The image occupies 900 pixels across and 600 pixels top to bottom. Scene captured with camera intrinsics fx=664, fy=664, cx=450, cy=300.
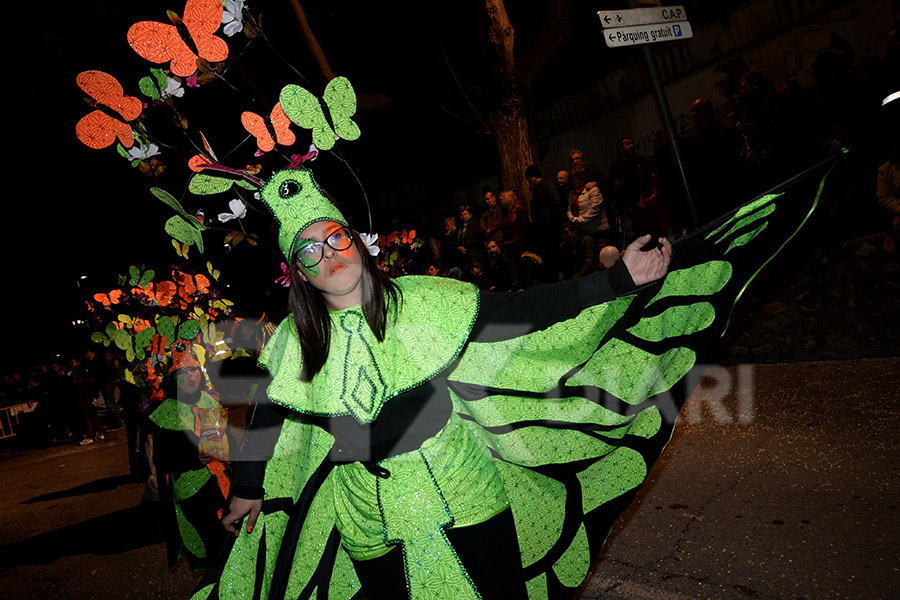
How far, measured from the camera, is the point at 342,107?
8.09 feet

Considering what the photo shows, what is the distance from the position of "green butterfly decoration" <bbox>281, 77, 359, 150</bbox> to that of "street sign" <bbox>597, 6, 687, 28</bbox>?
3076 mm

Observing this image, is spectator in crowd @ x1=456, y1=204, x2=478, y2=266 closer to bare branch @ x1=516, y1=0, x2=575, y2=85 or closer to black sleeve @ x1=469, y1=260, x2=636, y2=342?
bare branch @ x1=516, y1=0, x2=575, y2=85

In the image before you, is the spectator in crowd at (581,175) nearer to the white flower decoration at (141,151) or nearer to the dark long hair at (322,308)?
the white flower decoration at (141,151)

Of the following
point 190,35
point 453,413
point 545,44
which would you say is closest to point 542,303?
point 453,413

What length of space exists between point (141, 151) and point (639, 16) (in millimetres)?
3945

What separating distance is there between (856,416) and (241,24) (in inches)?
186

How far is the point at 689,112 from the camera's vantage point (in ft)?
32.8

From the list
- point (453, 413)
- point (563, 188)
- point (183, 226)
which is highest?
point (183, 226)

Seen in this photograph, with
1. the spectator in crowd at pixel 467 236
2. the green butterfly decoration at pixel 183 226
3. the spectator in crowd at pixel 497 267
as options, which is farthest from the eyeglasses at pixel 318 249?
the spectator in crowd at pixel 467 236

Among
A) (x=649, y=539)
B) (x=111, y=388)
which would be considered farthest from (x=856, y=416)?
(x=111, y=388)

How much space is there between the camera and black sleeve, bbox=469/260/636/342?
2010 millimetres

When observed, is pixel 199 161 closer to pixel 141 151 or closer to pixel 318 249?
pixel 141 151

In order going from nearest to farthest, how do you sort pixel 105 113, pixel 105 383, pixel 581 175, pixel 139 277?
pixel 105 113 → pixel 139 277 → pixel 581 175 → pixel 105 383

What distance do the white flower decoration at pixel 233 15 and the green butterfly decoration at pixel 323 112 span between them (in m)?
0.41
